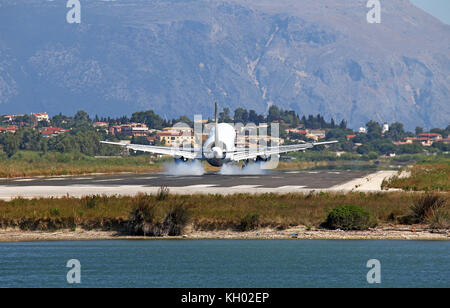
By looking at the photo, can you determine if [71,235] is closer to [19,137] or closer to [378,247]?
[378,247]

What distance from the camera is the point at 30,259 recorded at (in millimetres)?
36812

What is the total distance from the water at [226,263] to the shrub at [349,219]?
8.76 feet

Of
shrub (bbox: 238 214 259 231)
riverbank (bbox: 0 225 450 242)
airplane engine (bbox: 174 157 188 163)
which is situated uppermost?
airplane engine (bbox: 174 157 188 163)

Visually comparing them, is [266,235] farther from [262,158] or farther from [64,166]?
[64,166]

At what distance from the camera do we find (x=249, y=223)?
43.9 m

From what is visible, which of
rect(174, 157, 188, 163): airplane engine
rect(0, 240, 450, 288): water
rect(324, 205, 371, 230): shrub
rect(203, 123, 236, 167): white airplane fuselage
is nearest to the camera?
rect(0, 240, 450, 288): water

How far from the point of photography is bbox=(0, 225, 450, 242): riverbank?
42.2m

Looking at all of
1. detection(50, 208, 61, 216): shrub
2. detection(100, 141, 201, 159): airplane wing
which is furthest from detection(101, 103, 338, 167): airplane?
detection(50, 208, 61, 216): shrub

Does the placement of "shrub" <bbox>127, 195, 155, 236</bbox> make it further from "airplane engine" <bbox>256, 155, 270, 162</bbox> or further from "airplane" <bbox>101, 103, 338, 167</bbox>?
"airplane engine" <bbox>256, 155, 270, 162</bbox>

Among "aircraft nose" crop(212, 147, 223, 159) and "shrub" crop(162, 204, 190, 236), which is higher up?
"aircraft nose" crop(212, 147, 223, 159)

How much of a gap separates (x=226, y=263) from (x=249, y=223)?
8533mm

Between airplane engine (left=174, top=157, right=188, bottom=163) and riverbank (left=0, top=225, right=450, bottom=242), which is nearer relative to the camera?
riverbank (left=0, top=225, right=450, bottom=242)
